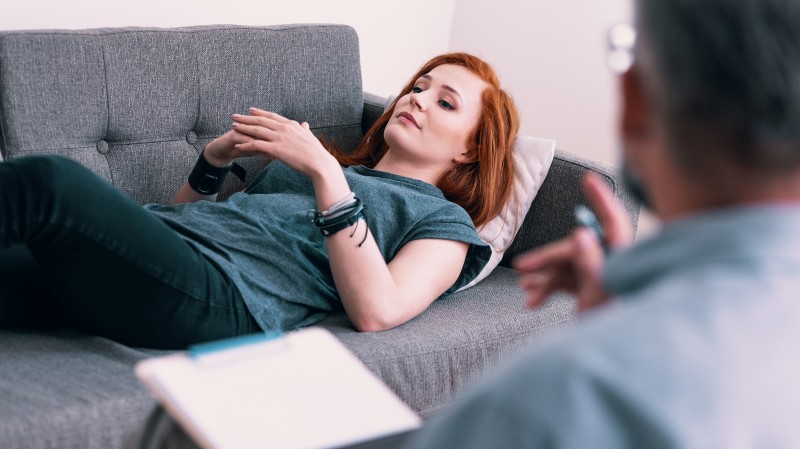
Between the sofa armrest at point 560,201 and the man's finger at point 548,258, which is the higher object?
the man's finger at point 548,258

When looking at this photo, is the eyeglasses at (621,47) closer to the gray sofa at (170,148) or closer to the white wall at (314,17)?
the gray sofa at (170,148)

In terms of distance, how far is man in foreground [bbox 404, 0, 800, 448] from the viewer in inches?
27.2

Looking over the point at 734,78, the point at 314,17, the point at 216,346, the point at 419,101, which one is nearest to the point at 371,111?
the point at 419,101

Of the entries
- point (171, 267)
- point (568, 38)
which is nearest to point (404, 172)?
point (171, 267)

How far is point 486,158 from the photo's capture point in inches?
93.1

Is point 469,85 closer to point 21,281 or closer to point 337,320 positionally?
point 337,320

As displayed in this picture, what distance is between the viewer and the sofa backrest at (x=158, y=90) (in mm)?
2125

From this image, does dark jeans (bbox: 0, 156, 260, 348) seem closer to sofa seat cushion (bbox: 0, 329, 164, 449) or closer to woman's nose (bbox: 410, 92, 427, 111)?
sofa seat cushion (bbox: 0, 329, 164, 449)

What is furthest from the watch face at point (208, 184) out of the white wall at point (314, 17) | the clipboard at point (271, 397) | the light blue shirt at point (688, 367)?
the light blue shirt at point (688, 367)

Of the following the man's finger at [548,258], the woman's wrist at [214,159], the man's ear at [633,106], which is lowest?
the woman's wrist at [214,159]

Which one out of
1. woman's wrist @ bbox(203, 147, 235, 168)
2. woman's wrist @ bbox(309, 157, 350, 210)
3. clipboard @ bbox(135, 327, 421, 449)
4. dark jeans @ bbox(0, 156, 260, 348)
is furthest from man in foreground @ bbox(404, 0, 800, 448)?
woman's wrist @ bbox(203, 147, 235, 168)

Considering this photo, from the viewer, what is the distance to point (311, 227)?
2107 mm

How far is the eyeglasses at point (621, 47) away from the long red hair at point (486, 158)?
145 cm

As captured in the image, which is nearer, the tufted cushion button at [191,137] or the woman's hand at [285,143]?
the woman's hand at [285,143]
